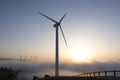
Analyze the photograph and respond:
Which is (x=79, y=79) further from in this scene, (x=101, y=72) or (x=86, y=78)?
(x=101, y=72)

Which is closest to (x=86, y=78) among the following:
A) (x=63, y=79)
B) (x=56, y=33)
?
(x=63, y=79)

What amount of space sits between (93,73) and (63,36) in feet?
52.3

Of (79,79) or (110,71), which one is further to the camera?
(110,71)

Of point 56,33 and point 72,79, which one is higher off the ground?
point 56,33

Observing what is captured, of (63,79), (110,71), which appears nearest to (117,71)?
(110,71)

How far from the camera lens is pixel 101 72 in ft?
123

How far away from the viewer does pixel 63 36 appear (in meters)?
52.2

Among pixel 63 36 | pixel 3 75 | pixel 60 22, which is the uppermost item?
pixel 60 22

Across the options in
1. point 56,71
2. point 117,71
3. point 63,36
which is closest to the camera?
point 117,71

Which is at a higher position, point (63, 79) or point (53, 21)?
point (53, 21)

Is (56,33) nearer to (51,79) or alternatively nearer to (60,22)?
(60,22)

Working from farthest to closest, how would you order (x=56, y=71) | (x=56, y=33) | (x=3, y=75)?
(x=3, y=75), (x=56, y=33), (x=56, y=71)

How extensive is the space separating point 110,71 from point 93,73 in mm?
4844

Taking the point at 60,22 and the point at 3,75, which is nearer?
the point at 60,22
